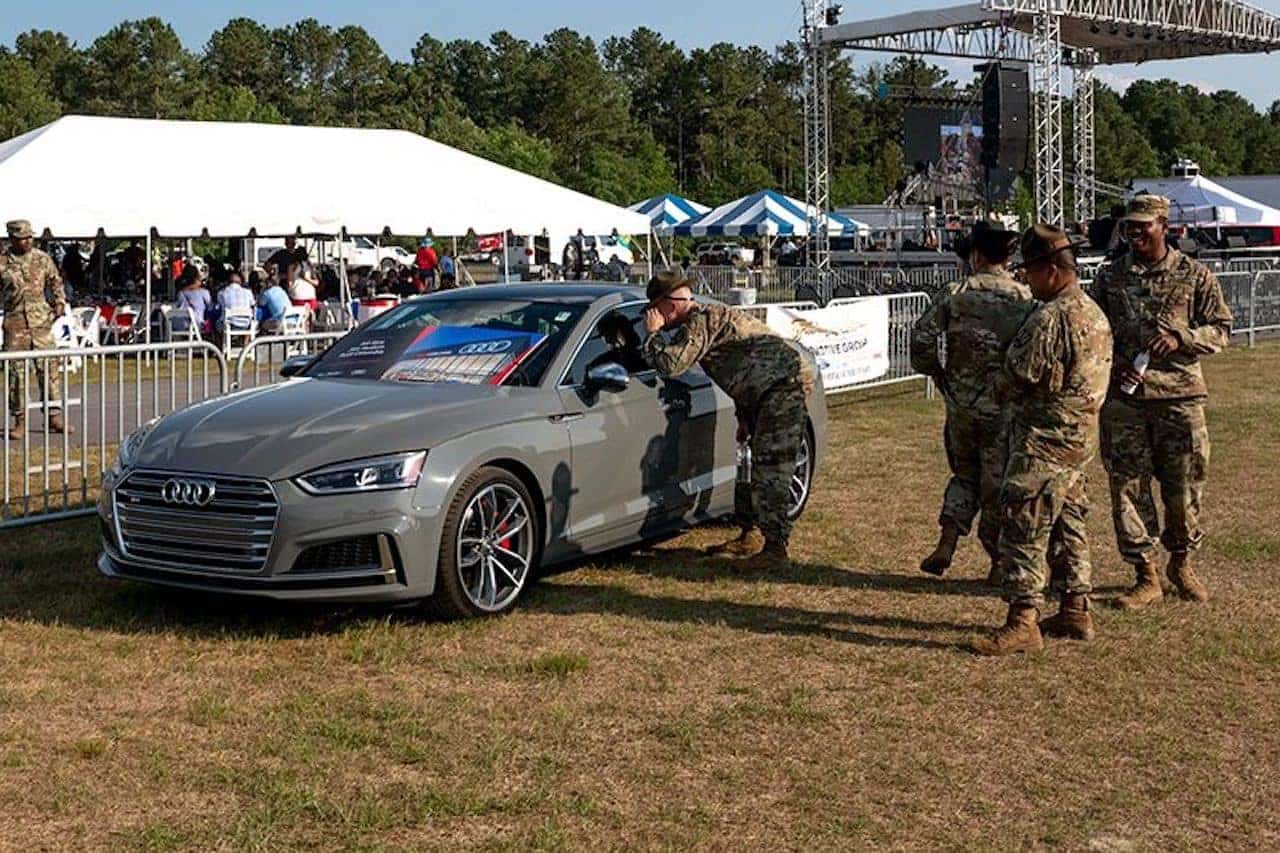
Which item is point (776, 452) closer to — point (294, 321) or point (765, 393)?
point (765, 393)

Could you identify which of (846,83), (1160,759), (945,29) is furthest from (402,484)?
(846,83)

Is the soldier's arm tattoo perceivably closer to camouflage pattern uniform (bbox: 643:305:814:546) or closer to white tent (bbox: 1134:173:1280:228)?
camouflage pattern uniform (bbox: 643:305:814:546)

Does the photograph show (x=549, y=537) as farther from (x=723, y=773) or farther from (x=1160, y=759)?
(x=1160, y=759)

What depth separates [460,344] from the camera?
7.57 meters

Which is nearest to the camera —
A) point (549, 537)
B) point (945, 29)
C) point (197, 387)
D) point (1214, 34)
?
point (549, 537)

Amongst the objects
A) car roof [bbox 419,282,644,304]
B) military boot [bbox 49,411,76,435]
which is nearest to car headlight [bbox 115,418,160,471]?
car roof [bbox 419,282,644,304]

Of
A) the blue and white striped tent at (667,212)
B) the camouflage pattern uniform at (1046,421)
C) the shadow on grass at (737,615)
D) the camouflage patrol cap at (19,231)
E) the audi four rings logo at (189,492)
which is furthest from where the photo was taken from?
the blue and white striped tent at (667,212)

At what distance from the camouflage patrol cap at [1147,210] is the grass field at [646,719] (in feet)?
5.92

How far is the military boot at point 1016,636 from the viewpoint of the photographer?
20.7 feet

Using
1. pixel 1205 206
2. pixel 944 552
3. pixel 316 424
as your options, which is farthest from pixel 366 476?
pixel 1205 206

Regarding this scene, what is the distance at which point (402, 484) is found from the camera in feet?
20.8

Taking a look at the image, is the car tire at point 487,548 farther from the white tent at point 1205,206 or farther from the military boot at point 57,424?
the white tent at point 1205,206

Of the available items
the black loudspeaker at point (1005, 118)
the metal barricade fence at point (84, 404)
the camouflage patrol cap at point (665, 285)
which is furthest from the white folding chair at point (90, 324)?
the black loudspeaker at point (1005, 118)

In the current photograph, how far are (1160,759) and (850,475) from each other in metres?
6.09
